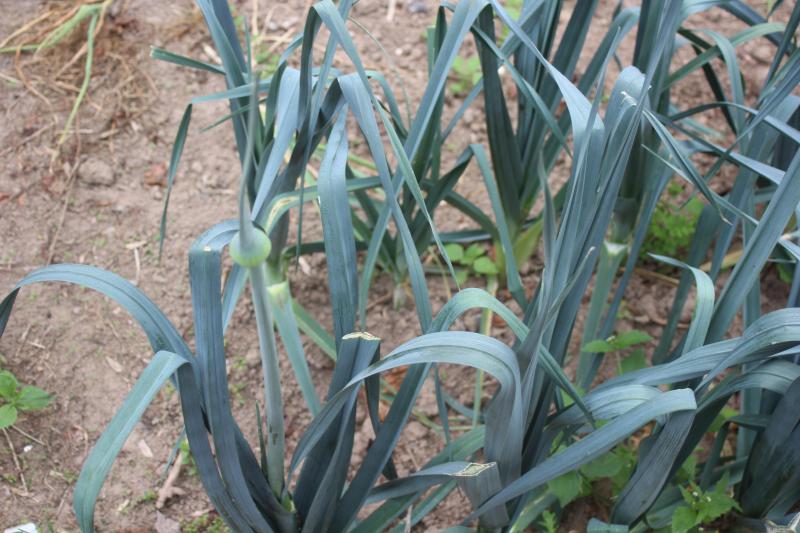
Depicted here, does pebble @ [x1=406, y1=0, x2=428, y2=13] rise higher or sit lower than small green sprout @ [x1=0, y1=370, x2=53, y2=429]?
higher

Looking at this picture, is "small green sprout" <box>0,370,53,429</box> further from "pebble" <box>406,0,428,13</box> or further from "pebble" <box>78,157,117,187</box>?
"pebble" <box>406,0,428,13</box>

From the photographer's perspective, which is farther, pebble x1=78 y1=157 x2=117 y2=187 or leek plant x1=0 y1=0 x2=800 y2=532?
pebble x1=78 y1=157 x2=117 y2=187

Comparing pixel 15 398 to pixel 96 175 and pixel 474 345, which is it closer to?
pixel 96 175

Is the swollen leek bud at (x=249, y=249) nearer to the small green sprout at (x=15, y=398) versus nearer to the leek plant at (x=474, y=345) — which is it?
the leek plant at (x=474, y=345)

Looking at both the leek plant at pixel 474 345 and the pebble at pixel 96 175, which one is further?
the pebble at pixel 96 175

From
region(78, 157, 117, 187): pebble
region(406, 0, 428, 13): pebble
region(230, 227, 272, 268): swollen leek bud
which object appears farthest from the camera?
region(406, 0, 428, 13): pebble

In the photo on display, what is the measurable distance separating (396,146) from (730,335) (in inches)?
41.5

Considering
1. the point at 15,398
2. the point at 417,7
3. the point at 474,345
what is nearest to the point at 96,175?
the point at 15,398

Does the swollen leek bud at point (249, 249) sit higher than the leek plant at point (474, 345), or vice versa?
the swollen leek bud at point (249, 249)

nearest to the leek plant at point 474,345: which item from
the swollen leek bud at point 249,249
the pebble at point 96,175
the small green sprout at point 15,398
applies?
the swollen leek bud at point 249,249

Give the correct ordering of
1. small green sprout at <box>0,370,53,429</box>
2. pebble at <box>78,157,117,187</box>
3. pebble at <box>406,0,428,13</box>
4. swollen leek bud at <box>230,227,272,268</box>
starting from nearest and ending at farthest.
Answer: swollen leek bud at <box>230,227,272,268</box>
small green sprout at <box>0,370,53,429</box>
pebble at <box>78,157,117,187</box>
pebble at <box>406,0,428,13</box>

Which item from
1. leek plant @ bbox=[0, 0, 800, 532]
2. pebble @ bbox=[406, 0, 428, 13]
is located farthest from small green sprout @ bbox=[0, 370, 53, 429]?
pebble @ bbox=[406, 0, 428, 13]

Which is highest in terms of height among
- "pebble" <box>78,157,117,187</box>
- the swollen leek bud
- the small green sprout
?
the swollen leek bud

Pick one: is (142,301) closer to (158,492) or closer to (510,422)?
(510,422)
